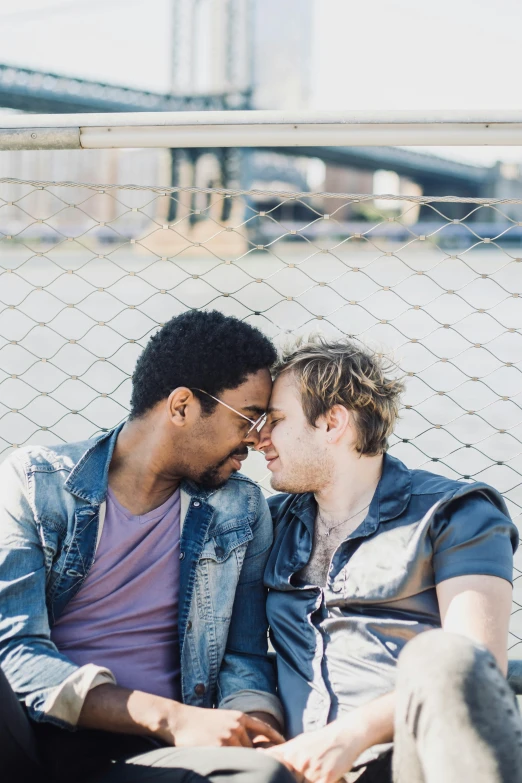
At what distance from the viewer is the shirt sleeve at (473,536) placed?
1.69 metres

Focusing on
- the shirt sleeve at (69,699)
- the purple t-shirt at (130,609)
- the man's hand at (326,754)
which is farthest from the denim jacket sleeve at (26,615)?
the man's hand at (326,754)

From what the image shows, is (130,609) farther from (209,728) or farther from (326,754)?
(326,754)

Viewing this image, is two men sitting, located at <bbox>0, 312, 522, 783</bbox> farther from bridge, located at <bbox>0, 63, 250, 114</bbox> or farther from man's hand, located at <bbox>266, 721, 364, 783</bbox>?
bridge, located at <bbox>0, 63, 250, 114</bbox>

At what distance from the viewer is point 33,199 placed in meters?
59.7

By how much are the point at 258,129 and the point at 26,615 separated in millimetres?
1160

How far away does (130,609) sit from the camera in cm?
190

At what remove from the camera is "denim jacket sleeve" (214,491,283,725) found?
72.3 inches

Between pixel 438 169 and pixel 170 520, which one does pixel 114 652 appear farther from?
pixel 438 169

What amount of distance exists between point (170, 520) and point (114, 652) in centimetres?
30

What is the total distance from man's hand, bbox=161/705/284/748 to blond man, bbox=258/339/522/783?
0.07 m

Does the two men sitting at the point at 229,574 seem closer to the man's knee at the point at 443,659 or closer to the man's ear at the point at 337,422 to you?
the man's ear at the point at 337,422

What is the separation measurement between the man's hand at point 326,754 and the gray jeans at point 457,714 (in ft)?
0.75

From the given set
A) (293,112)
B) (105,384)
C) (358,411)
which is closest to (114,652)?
(358,411)

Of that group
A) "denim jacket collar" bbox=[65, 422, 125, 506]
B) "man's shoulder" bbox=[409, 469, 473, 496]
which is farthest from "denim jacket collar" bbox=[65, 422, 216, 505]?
"man's shoulder" bbox=[409, 469, 473, 496]
